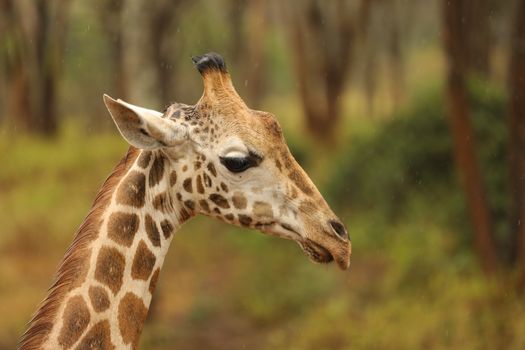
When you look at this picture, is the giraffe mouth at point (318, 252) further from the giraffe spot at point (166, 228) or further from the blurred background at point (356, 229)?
the blurred background at point (356, 229)

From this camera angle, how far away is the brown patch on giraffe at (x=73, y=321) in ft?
13.2

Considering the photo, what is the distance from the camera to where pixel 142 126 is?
4.14m

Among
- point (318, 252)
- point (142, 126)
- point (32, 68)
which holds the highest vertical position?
point (142, 126)

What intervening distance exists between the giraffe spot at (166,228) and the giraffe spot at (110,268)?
0.26m

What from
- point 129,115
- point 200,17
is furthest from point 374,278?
point 200,17

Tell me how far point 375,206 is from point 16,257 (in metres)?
5.22

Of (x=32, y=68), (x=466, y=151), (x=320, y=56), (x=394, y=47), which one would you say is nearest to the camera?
(x=466, y=151)

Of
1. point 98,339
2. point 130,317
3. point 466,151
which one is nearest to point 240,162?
point 130,317

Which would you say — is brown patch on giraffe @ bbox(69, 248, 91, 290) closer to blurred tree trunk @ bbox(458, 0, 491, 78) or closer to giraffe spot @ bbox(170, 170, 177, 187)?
giraffe spot @ bbox(170, 170, 177, 187)

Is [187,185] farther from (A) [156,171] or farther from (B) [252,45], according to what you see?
(B) [252,45]

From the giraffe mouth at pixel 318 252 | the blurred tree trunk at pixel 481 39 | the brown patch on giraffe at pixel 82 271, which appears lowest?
the blurred tree trunk at pixel 481 39

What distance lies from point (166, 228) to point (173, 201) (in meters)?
0.14

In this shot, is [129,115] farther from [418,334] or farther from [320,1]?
[320,1]

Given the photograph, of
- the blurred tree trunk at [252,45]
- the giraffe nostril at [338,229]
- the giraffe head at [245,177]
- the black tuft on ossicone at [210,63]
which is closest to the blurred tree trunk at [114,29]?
the blurred tree trunk at [252,45]
